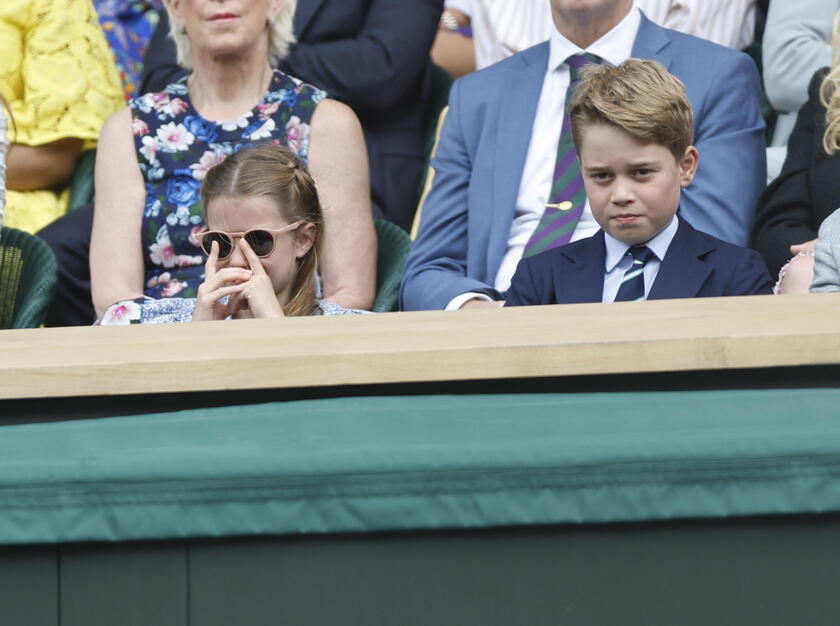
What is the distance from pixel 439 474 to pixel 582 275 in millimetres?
1270

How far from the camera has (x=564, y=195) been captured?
328 centimetres

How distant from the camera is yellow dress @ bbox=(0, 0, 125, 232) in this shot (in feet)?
12.8

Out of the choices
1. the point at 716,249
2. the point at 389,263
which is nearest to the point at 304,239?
the point at 389,263

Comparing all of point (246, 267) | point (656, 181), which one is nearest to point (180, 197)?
point (246, 267)

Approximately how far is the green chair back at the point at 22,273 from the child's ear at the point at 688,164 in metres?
1.43

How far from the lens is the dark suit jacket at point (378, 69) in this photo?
390 centimetres

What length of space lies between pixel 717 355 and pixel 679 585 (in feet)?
0.87

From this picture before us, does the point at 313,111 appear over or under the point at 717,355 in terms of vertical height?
under

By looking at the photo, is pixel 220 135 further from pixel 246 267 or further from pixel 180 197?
pixel 246 267

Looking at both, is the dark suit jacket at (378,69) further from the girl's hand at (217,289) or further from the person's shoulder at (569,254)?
the girl's hand at (217,289)

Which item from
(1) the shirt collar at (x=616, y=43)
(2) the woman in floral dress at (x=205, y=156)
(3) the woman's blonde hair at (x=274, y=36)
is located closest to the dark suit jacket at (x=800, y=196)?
(1) the shirt collar at (x=616, y=43)

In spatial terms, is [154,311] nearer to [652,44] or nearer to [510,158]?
[510,158]

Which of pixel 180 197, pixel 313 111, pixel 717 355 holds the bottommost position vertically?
pixel 180 197

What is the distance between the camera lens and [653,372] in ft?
5.40
